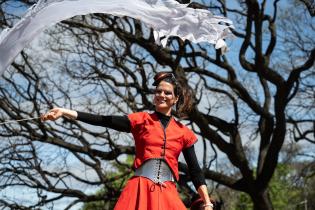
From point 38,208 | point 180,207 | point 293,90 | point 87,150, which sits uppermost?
point 293,90

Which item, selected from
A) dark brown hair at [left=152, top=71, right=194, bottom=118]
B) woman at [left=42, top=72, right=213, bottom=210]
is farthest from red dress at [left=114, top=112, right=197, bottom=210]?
dark brown hair at [left=152, top=71, right=194, bottom=118]

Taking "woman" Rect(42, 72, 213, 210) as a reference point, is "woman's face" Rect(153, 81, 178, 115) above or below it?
above

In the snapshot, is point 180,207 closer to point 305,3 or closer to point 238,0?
point 305,3

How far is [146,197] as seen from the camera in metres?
3.26

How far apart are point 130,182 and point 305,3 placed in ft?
20.1

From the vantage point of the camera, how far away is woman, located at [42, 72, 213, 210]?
3275mm

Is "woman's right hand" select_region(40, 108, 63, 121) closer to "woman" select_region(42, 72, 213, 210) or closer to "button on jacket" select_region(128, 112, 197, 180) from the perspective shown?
"woman" select_region(42, 72, 213, 210)

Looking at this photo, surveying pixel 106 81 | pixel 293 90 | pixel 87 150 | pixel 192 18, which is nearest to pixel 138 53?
pixel 106 81

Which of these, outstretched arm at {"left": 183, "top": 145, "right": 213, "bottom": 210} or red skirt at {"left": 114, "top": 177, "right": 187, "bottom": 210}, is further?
outstretched arm at {"left": 183, "top": 145, "right": 213, "bottom": 210}

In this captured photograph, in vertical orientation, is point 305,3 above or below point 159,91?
above

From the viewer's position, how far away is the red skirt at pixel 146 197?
3.24m

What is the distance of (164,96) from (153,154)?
342mm

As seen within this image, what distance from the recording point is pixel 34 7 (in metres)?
2.97

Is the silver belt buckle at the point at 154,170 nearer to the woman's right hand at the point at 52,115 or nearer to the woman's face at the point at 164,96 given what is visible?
the woman's face at the point at 164,96
